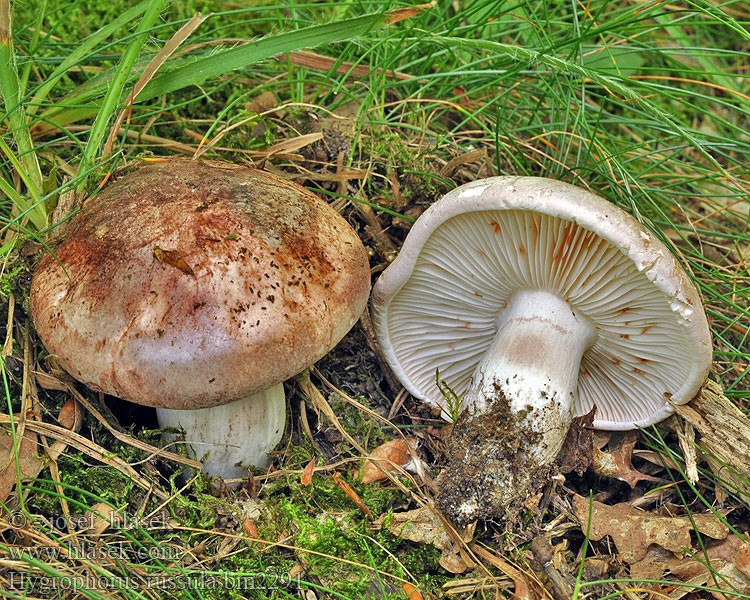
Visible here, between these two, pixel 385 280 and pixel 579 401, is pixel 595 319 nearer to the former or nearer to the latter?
pixel 579 401

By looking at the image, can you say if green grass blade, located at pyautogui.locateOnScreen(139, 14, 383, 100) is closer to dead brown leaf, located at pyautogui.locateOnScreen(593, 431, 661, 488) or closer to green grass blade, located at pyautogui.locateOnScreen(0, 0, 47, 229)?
green grass blade, located at pyautogui.locateOnScreen(0, 0, 47, 229)

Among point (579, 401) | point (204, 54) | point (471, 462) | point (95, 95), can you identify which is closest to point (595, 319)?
point (579, 401)

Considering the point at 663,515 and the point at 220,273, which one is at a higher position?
the point at 220,273

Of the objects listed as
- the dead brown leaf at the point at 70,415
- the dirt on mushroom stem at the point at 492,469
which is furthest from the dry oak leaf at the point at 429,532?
the dead brown leaf at the point at 70,415

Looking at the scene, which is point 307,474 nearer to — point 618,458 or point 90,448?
point 90,448

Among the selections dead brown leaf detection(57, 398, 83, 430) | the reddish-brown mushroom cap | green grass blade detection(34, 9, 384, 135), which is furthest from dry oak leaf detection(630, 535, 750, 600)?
green grass blade detection(34, 9, 384, 135)

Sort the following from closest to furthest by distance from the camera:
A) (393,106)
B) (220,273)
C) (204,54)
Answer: (220,273) < (204,54) < (393,106)

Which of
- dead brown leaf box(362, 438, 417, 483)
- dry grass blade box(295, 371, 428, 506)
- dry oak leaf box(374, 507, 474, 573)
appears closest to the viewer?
dry oak leaf box(374, 507, 474, 573)

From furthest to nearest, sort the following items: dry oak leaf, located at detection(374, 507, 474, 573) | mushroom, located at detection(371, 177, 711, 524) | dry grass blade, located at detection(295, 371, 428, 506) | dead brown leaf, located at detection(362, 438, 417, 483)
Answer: dry grass blade, located at detection(295, 371, 428, 506) < dead brown leaf, located at detection(362, 438, 417, 483) < dry oak leaf, located at detection(374, 507, 474, 573) < mushroom, located at detection(371, 177, 711, 524)
